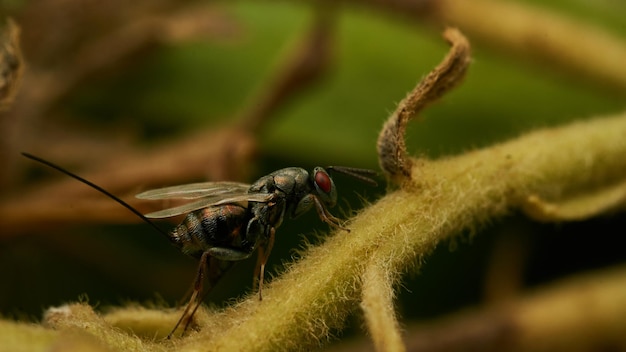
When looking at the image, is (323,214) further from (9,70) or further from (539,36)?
(539,36)

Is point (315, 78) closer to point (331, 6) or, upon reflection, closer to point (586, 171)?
point (331, 6)

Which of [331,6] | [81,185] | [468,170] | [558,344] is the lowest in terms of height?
[558,344]

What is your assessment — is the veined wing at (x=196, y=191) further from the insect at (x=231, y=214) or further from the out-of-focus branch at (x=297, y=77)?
the out-of-focus branch at (x=297, y=77)

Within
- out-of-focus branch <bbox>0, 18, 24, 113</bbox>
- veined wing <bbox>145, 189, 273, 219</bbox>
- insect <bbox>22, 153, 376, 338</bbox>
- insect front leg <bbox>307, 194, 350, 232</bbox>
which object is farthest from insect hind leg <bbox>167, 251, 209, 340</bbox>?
out-of-focus branch <bbox>0, 18, 24, 113</bbox>

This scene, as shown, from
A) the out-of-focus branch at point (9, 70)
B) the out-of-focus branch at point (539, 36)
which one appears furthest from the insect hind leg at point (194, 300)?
the out-of-focus branch at point (539, 36)

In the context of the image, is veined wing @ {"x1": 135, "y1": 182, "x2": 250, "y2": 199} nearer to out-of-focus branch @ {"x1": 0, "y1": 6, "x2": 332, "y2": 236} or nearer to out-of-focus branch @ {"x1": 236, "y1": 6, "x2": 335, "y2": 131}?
out-of-focus branch @ {"x1": 0, "y1": 6, "x2": 332, "y2": 236}

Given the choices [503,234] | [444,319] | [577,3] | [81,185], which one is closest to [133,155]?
[81,185]

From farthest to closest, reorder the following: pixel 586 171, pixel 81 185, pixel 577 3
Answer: pixel 577 3 → pixel 81 185 → pixel 586 171

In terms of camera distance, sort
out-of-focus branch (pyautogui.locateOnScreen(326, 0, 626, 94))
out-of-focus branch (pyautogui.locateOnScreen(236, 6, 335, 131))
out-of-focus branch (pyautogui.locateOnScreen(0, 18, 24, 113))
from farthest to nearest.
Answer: out-of-focus branch (pyautogui.locateOnScreen(326, 0, 626, 94)) → out-of-focus branch (pyautogui.locateOnScreen(236, 6, 335, 131)) → out-of-focus branch (pyautogui.locateOnScreen(0, 18, 24, 113))
